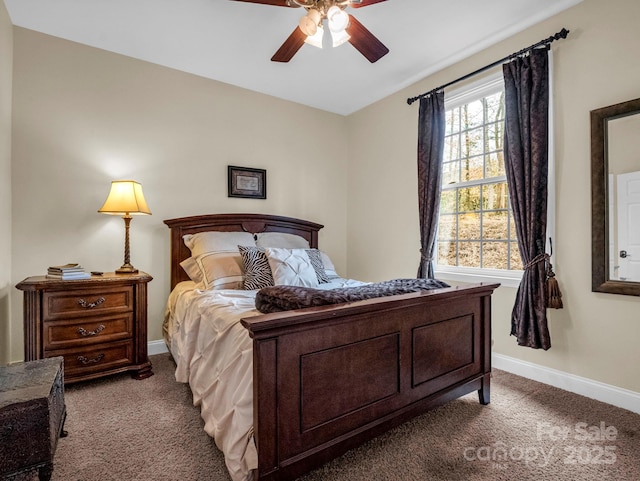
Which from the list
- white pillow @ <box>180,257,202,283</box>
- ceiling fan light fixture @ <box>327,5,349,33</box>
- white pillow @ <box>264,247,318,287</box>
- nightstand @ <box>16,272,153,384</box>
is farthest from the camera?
white pillow @ <box>180,257,202,283</box>

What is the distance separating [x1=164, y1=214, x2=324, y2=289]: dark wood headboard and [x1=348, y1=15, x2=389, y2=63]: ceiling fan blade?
1.90 meters

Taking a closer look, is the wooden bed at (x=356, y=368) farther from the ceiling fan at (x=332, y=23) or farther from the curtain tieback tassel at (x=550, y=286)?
the ceiling fan at (x=332, y=23)

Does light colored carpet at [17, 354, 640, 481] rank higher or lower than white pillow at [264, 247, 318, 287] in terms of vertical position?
lower

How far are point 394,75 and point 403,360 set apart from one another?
2764mm

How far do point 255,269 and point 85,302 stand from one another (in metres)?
1.19

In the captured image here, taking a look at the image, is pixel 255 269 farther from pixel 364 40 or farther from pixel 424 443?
pixel 364 40

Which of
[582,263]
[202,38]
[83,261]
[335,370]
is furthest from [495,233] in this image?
[83,261]

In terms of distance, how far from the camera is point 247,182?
3.58 m

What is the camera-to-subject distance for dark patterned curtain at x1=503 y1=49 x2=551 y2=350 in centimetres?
238

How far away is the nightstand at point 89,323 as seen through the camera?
2180mm

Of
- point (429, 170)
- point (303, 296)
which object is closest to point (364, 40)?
point (429, 170)

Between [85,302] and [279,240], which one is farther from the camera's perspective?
[279,240]

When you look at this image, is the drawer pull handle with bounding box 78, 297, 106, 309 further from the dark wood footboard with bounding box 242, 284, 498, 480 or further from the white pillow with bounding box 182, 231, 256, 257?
the dark wood footboard with bounding box 242, 284, 498, 480

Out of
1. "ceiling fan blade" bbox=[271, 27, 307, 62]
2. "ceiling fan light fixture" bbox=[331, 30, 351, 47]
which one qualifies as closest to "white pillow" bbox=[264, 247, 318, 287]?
"ceiling fan blade" bbox=[271, 27, 307, 62]
